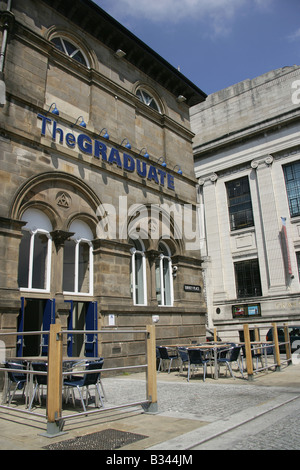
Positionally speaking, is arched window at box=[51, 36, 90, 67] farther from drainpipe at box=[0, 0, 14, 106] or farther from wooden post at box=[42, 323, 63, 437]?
wooden post at box=[42, 323, 63, 437]

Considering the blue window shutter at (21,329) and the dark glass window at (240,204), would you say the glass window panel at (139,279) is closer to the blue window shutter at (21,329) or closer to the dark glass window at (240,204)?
the blue window shutter at (21,329)

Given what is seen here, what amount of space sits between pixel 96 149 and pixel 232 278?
1739 cm

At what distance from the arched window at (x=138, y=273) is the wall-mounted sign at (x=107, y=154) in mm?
3111

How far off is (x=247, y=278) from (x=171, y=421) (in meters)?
22.6

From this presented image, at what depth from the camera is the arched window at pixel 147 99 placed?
17.5 m

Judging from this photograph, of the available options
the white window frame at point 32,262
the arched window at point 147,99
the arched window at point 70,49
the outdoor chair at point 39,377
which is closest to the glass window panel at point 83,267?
the white window frame at point 32,262

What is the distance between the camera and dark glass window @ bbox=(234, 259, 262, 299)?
87.8ft

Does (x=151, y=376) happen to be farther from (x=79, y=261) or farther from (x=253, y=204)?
(x=253, y=204)

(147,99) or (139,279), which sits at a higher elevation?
(147,99)

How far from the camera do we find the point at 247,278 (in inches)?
1077

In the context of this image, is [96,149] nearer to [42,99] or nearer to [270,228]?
[42,99]

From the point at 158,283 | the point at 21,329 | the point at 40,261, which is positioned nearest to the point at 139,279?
the point at 158,283
